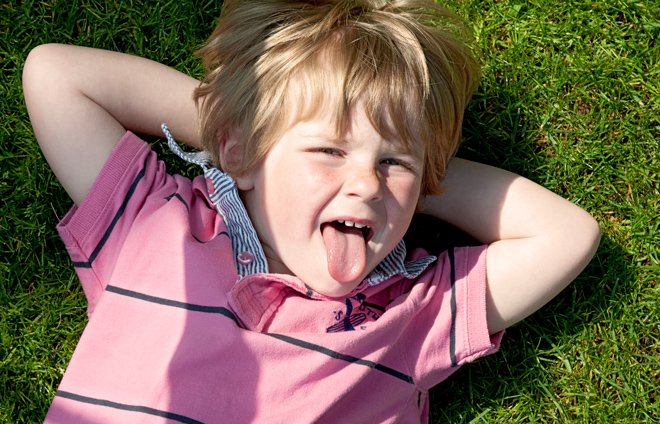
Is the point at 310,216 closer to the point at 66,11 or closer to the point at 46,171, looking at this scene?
the point at 46,171


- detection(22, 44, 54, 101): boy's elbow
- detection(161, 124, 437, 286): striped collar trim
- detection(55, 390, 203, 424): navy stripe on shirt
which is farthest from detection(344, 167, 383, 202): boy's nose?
detection(22, 44, 54, 101): boy's elbow

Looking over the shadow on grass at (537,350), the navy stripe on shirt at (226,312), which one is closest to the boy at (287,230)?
the navy stripe on shirt at (226,312)

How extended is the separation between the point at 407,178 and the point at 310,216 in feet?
1.11

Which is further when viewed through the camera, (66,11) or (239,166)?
(66,11)

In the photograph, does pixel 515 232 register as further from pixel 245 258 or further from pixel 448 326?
pixel 245 258

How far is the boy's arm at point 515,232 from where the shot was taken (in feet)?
7.28

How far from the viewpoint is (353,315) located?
7.21 ft

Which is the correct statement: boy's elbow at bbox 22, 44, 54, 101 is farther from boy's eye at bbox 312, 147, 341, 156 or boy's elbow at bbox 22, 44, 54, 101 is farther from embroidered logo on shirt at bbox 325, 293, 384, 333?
embroidered logo on shirt at bbox 325, 293, 384, 333

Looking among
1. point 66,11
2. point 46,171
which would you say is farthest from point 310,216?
Answer: point 66,11

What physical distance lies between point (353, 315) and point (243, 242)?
0.47m

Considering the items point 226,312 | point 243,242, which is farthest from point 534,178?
point 226,312

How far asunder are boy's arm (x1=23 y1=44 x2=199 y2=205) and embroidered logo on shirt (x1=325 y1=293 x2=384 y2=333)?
926mm

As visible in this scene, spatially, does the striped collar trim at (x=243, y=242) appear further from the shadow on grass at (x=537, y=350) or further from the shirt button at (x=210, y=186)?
the shadow on grass at (x=537, y=350)

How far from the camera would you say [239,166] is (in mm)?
2121
